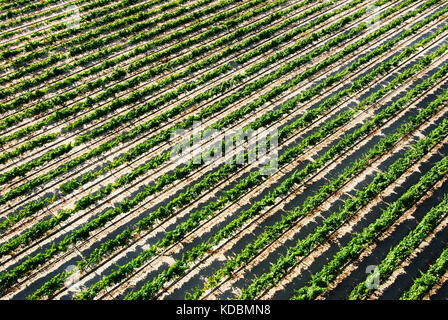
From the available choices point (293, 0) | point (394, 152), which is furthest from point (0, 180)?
point (293, 0)

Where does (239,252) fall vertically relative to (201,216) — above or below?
below

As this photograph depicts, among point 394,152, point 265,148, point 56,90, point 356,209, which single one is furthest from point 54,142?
point 394,152

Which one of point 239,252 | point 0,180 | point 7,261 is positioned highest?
point 0,180

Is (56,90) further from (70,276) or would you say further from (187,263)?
(187,263)

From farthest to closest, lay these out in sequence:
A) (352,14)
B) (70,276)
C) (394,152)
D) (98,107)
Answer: (352,14)
(98,107)
(394,152)
(70,276)

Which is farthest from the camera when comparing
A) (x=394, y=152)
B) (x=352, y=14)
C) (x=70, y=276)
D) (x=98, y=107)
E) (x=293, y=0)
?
(x=293, y=0)

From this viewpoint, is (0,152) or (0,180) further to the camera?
(0,152)
